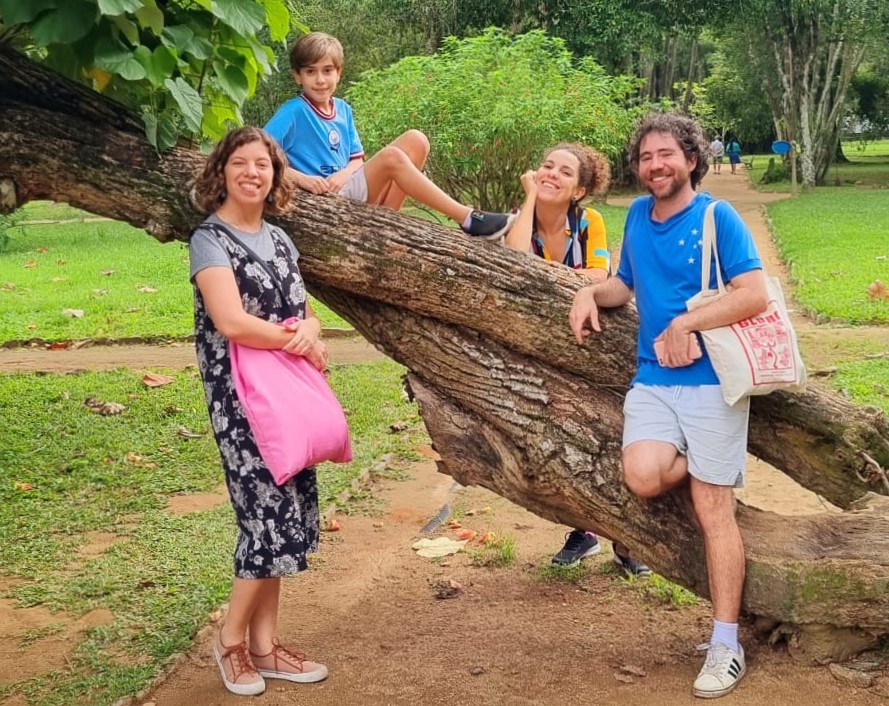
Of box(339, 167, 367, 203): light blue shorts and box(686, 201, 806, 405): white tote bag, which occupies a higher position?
box(339, 167, 367, 203): light blue shorts

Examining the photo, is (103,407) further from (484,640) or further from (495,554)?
(484,640)

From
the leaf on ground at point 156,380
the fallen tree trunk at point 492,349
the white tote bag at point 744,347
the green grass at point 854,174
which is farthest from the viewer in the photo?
the green grass at point 854,174

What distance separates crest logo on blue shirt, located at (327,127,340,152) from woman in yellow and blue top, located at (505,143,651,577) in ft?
2.78

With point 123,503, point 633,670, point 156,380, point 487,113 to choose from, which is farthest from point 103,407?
point 487,113

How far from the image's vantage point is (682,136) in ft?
12.5

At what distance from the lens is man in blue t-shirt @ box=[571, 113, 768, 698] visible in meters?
3.73

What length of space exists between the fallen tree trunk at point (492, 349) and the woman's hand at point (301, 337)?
1.62 ft

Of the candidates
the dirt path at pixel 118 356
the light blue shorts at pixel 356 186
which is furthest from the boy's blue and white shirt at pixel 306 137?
the dirt path at pixel 118 356

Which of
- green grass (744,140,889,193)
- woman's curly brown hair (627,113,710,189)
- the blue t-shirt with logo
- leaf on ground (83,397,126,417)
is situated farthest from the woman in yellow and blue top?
green grass (744,140,889,193)

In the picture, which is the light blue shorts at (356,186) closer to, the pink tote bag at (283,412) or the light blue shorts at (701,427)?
the pink tote bag at (283,412)

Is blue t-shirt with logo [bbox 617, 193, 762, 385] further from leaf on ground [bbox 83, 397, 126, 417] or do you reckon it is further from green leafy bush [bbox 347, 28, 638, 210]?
green leafy bush [bbox 347, 28, 638, 210]

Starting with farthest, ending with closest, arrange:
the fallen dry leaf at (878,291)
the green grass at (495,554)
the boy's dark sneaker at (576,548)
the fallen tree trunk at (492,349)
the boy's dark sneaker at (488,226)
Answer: the fallen dry leaf at (878,291), the green grass at (495,554), the boy's dark sneaker at (576,548), the boy's dark sneaker at (488,226), the fallen tree trunk at (492,349)

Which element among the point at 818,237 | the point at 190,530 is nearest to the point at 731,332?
the point at 190,530

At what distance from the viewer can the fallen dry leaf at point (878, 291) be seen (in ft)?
38.3
